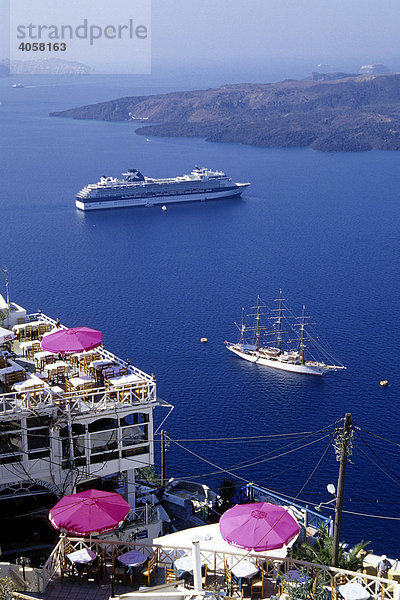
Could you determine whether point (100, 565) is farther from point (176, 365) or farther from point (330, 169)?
point (330, 169)

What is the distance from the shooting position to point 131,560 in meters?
16.7

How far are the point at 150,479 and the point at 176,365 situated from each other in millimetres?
22932

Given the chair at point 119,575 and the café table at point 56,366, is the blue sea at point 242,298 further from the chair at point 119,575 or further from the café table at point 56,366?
the chair at point 119,575

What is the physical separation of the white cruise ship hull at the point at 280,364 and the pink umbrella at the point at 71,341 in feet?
122

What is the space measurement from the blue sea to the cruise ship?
2107 mm

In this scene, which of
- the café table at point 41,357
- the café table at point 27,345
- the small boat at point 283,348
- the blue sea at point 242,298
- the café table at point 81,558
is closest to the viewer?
the café table at point 81,558

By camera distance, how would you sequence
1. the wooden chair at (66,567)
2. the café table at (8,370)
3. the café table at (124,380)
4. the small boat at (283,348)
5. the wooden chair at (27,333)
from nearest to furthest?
the wooden chair at (66,567)
the café table at (124,380)
the café table at (8,370)
the wooden chair at (27,333)
the small boat at (283,348)

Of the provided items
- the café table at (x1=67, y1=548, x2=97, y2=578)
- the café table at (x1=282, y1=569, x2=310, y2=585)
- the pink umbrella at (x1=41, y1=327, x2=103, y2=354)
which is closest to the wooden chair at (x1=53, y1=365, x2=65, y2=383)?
the pink umbrella at (x1=41, y1=327, x2=103, y2=354)

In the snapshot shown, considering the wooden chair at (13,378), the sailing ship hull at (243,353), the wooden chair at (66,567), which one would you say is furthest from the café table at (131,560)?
the sailing ship hull at (243,353)

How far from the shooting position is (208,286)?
267 feet

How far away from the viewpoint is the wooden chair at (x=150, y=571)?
16.5m

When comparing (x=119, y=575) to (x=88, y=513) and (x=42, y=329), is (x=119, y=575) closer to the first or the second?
(x=88, y=513)

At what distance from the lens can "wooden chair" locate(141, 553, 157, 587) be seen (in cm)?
1652

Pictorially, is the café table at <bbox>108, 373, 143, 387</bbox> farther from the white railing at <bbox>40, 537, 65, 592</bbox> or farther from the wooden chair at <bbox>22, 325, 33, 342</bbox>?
the white railing at <bbox>40, 537, 65, 592</bbox>
